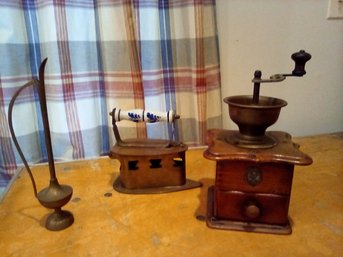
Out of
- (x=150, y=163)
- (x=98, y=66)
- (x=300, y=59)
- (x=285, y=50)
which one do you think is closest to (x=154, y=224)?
(x=150, y=163)

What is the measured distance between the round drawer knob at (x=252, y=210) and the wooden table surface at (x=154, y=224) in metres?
0.04

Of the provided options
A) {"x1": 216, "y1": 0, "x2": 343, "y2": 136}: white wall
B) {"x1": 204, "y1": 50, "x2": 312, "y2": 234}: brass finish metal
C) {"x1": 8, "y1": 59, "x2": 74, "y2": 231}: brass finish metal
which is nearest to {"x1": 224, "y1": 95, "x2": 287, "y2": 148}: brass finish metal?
{"x1": 204, "y1": 50, "x2": 312, "y2": 234}: brass finish metal

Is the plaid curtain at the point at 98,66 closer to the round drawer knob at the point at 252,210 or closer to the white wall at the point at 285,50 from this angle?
the white wall at the point at 285,50

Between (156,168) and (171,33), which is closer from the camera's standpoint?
(156,168)

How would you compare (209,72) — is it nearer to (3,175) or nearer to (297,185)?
(297,185)

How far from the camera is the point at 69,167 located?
819 millimetres

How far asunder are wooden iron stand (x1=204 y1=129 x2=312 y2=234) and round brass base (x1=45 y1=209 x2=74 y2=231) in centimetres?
28

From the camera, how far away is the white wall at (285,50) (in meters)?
0.99

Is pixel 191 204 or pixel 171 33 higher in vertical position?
pixel 171 33

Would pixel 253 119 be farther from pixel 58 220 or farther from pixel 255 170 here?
pixel 58 220

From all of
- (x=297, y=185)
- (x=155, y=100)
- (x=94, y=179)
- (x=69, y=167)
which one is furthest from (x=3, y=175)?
(x=297, y=185)

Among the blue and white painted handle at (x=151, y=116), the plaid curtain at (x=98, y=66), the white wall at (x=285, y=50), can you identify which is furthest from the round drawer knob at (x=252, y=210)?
the white wall at (x=285, y=50)

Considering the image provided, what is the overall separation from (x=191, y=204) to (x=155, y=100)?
41 centimetres

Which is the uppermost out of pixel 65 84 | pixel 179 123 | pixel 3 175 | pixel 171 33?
pixel 171 33
